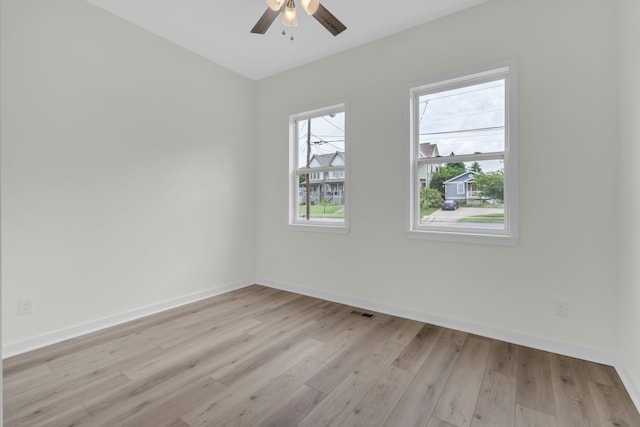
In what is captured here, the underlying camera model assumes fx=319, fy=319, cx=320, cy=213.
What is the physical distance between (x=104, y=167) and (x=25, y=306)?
1.32 meters

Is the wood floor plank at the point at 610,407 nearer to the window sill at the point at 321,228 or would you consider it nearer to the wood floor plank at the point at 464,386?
the wood floor plank at the point at 464,386

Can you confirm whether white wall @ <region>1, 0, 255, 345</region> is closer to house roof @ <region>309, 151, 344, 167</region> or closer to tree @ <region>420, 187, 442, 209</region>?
house roof @ <region>309, 151, 344, 167</region>

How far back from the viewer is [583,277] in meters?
2.49

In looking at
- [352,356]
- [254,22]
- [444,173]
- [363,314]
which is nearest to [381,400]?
[352,356]

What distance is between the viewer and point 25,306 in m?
→ 2.60

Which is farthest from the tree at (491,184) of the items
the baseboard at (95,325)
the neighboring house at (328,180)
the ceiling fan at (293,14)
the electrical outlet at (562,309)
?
the baseboard at (95,325)

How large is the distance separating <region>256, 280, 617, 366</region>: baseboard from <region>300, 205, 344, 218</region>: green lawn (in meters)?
0.94

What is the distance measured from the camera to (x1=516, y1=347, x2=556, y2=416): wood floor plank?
2.00 meters

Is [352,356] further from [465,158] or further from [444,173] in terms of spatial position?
[465,158]

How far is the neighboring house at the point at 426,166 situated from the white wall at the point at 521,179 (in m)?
0.21

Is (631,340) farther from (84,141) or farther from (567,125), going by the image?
(84,141)

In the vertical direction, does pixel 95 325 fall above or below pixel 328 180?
below

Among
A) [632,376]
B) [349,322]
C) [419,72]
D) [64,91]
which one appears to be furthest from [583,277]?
[64,91]

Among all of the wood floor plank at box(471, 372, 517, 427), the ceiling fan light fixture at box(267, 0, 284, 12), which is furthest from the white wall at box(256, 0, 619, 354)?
the ceiling fan light fixture at box(267, 0, 284, 12)
